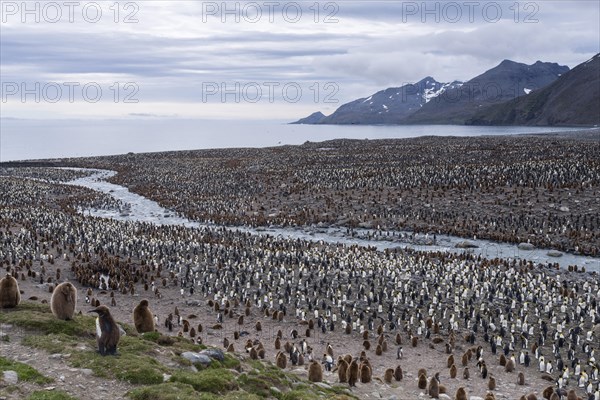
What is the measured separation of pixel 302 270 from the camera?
23406 mm

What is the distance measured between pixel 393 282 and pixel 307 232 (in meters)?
13.4

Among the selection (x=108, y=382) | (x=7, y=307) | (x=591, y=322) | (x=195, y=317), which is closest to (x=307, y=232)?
(x=195, y=317)

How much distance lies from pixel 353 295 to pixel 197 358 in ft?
33.9

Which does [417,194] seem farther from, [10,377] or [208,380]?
[10,377]

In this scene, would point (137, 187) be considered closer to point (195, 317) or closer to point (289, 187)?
point (289, 187)

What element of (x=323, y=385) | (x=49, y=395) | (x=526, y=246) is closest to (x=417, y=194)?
(x=526, y=246)

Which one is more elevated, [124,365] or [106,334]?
[106,334]

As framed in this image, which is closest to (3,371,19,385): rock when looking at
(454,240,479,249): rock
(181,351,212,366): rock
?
(181,351,212,366): rock

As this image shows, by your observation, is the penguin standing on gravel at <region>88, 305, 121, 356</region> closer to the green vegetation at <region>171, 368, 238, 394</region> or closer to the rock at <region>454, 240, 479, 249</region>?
the green vegetation at <region>171, 368, 238, 394</region>

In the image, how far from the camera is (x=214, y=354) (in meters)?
11.7

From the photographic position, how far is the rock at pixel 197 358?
435 inches

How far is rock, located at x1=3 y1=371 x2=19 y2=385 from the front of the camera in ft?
28.6

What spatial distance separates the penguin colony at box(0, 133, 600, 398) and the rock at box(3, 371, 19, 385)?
163 cm

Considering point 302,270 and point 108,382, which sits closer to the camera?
point 108,382
